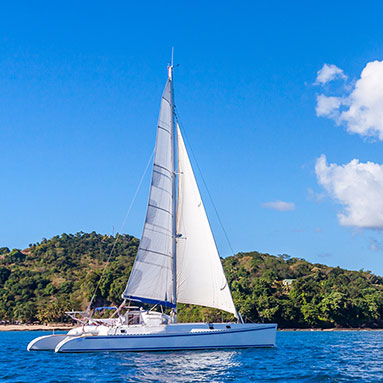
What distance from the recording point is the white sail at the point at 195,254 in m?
34.5

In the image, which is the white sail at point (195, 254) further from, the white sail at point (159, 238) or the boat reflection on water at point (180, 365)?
the boat reflection on water at point (180, 365)

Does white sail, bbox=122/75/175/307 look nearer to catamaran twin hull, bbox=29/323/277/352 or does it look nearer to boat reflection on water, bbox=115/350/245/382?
catamaran twin hull, bbox=29/323/277/352

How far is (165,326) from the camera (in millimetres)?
32156

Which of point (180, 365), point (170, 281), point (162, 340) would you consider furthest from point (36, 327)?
point (180, 365)

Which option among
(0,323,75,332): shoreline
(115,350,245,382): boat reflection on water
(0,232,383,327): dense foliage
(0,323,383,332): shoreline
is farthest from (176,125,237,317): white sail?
(0,323,75,332): shoreline

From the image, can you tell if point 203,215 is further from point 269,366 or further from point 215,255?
point 269,366

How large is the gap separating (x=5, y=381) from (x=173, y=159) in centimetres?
1862

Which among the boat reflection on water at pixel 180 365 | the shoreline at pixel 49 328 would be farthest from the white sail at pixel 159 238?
the shoreline at pixel 49 328

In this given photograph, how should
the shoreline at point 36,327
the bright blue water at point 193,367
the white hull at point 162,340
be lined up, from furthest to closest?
1. the shoreline at point 36,327
2. the white hull at point 162,340
3. the bright blue water at point 193,367

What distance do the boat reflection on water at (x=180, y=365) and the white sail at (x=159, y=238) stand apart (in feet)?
14.7

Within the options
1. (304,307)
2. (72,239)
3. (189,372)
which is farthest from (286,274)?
(189,372)

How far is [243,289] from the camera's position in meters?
92.5

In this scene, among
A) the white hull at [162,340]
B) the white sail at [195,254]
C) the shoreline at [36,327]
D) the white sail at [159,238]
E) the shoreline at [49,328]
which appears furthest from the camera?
the shoreline at [36,327]

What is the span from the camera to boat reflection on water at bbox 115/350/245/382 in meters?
23.2
